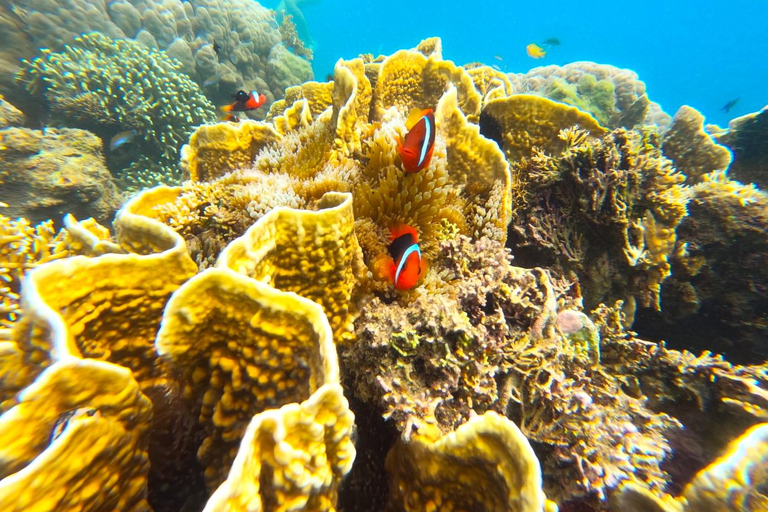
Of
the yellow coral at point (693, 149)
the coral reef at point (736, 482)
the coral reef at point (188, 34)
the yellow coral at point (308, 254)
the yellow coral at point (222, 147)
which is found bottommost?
the coral reef at point (736, 482)

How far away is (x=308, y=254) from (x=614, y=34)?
16023cm

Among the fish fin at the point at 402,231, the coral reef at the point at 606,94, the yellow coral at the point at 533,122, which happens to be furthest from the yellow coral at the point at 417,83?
the coral reef at the point at 606,94

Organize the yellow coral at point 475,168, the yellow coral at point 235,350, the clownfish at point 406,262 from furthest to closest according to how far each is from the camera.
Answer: the yellow coral at point 475,168, the clownfish at point 406,262, the yellow coral at point 235,350

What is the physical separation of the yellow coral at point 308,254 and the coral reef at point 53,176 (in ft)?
23.0

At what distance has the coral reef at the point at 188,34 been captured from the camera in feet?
28.2

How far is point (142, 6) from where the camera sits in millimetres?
10820

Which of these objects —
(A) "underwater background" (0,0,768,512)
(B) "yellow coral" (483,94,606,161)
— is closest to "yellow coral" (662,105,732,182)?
(A) "underwater background" (0,0,768,512)

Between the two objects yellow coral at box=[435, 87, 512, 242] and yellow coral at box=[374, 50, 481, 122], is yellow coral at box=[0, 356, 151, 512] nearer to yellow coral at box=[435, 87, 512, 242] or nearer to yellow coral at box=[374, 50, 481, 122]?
yellow coral at box=[435, 87, 512, 242]

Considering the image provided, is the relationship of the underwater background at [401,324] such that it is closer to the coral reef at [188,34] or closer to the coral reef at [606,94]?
the coral reef at [606,94]

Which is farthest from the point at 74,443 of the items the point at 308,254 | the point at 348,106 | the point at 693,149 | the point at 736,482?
the point at 693,149

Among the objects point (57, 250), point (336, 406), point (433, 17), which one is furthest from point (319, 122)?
point (433, 17)

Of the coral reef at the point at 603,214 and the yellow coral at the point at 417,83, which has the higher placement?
the yellow coral at the point at 417,83

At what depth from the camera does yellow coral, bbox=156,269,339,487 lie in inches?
58.7

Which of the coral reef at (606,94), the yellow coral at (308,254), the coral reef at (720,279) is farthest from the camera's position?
the coral reef at (606,94)
